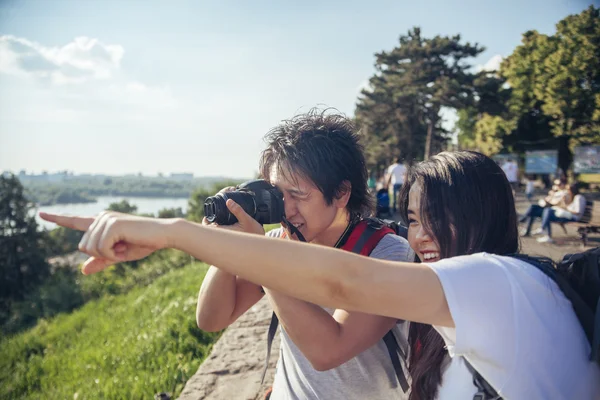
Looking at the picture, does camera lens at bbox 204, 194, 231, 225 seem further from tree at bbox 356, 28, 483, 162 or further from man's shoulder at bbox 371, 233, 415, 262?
tree at bbox 356, 28, 483, 162

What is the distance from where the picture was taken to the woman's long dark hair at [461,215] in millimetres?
1203

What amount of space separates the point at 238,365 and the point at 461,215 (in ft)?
8.35

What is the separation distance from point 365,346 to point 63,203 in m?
127

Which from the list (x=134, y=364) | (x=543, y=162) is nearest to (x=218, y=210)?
(x=134, y=364)

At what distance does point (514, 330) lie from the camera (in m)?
0.87

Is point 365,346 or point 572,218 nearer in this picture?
point 365,346

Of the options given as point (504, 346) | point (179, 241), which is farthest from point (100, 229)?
point (504, 346)

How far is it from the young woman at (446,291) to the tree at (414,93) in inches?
827

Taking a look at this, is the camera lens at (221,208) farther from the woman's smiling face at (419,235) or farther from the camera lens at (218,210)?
the woman's smiling face at (419,235)

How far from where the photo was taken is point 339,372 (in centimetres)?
150

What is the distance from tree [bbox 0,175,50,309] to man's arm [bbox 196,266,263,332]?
40.1m

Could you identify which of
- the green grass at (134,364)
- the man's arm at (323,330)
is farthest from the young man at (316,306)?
the green grass at (134,364)

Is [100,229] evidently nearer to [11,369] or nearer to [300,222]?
[300,222]

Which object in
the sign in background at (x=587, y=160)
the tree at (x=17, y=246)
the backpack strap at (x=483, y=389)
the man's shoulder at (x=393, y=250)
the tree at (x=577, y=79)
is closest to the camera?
the backpack strap at (x=483, y=389)
